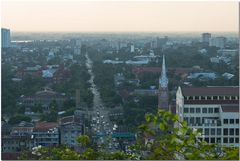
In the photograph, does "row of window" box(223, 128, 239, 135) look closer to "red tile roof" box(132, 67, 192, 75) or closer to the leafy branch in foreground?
the leafy branch in foreground

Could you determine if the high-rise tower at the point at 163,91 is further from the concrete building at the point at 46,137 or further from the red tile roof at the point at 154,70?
the concrete building at the point at 46,137

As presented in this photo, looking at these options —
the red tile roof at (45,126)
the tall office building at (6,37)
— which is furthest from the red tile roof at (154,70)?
the tall office building at (6,37)

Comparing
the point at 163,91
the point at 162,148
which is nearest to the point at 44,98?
the point at 163,91

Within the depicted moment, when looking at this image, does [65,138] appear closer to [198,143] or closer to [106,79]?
[198,143]

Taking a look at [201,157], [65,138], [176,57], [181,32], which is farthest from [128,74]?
[201,157]

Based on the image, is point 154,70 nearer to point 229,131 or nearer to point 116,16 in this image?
point 229,131

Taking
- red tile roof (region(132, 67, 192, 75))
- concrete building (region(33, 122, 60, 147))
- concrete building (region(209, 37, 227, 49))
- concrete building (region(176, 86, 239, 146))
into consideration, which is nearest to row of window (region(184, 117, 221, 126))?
concrete building (region(176, 86, 239, 146))

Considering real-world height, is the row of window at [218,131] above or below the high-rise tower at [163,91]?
above
